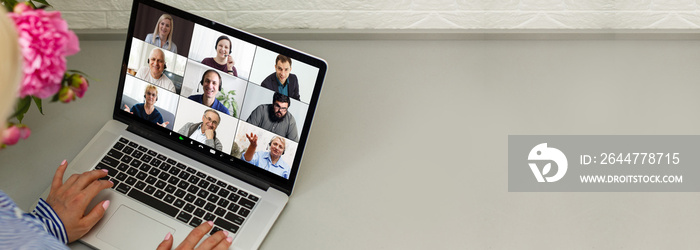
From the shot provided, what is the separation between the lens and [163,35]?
0.88 m

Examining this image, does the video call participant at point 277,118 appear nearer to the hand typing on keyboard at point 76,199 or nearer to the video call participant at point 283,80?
the video call participant at point 283,80

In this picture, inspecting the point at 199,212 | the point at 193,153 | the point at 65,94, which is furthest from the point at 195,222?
the point at 65,94

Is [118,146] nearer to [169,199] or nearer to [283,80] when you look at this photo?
[169,199]

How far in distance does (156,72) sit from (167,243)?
0.82ft

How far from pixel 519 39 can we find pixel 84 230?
2.60 ft

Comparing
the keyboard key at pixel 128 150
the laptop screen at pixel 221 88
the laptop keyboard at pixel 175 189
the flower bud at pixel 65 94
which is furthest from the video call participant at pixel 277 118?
the flower bud at pixel 65 94

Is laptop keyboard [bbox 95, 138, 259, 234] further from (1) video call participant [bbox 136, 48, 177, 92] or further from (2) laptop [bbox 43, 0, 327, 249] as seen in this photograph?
(1) video call participant [bbox 136, 48, 177, 92]

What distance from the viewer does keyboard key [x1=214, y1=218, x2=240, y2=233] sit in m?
0.84

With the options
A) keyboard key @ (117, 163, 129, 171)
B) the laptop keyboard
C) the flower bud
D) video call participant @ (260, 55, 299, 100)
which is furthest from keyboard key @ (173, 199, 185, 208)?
the flower bud

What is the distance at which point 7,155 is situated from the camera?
94 cm

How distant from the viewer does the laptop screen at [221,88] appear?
2.72 ft

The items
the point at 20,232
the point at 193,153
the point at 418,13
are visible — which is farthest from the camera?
the point at 418,13

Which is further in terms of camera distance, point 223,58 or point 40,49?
point 223,58

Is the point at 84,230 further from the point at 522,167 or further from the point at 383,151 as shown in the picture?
the point at 522,167
